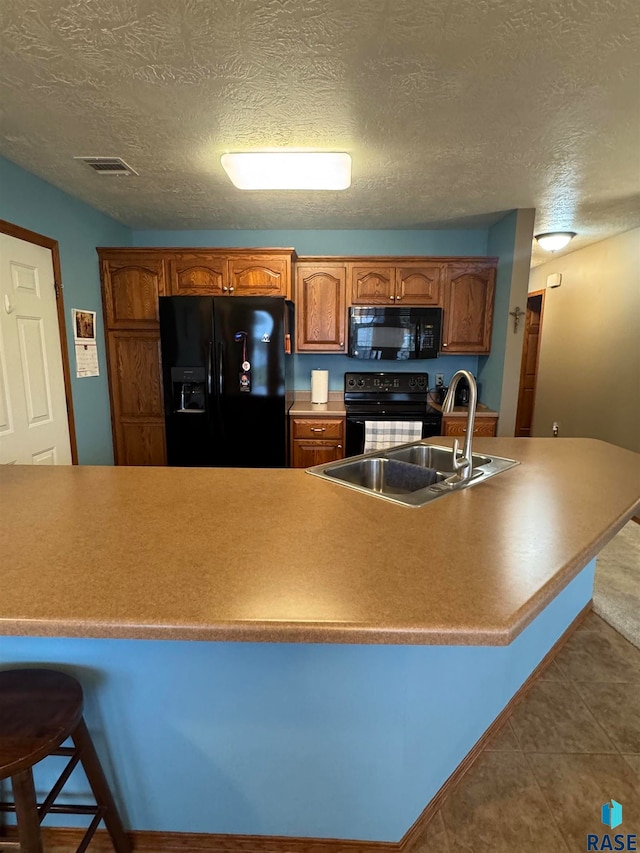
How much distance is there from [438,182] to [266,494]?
2315 millimetres

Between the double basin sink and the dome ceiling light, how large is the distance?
2.96 metres

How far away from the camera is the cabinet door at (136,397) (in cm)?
355

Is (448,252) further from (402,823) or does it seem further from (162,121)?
(402,823)

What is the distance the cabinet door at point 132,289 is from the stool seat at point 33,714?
2.94 metres

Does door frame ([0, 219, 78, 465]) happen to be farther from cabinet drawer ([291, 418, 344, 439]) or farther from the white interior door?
cabinet drawer ([291, 418, 344, 439])

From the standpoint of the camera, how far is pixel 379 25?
135 cm

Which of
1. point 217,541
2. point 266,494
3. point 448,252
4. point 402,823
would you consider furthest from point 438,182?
point 402,823

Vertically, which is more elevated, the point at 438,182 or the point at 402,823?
the point at 438,182

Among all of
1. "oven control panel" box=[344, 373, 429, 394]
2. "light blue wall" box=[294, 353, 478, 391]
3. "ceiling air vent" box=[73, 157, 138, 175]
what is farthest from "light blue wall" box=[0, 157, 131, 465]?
"oven control panel" box=[344, 373, 429, 394]

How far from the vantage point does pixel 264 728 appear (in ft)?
3.65

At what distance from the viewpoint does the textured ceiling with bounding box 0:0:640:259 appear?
1.33m

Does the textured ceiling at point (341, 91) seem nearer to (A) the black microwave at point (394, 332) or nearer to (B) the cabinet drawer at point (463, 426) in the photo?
(A) the black microwave at point (394, 332)

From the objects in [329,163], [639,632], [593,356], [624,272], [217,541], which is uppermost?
[329,163]

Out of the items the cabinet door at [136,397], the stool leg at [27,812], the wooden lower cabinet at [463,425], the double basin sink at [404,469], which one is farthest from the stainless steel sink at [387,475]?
the cabinet door at [136,397]
